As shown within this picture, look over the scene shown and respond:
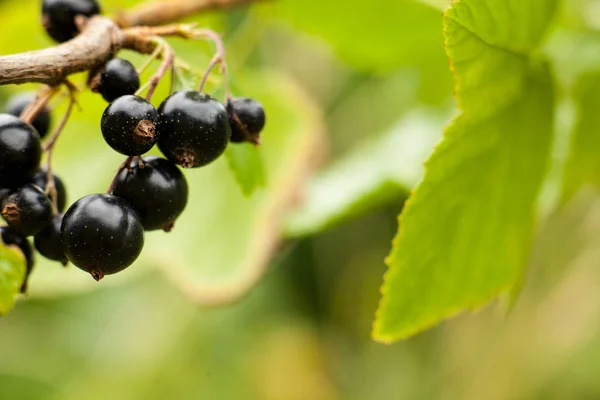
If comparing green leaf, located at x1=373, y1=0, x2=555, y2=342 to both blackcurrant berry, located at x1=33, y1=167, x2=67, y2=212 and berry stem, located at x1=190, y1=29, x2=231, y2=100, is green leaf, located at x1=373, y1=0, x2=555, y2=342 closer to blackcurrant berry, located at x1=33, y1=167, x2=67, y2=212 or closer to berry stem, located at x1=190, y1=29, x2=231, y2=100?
berry stem, located at x1=190, y1=29, x2=231, y2=100

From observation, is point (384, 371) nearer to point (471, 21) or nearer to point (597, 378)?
point (597, 378)

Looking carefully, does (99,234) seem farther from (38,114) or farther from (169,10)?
(169,10)

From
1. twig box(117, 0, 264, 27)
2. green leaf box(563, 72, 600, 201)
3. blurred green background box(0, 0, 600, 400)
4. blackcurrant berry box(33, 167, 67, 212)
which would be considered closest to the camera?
blackcurrant berry box(33, 167, 67, 212)

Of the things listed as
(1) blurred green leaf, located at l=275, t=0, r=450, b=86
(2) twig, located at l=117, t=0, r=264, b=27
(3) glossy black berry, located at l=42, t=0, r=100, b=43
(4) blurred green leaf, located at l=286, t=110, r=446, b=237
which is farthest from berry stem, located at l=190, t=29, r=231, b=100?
(1) blurred green leaf, located at l=275, t=0, r=450, b=86

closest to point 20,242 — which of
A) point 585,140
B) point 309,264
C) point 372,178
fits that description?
point 372,178

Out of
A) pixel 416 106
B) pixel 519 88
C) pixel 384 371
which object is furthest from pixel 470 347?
pixel 519 88

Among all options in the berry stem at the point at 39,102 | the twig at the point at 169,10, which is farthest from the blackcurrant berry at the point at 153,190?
the twig at the point at 169,10

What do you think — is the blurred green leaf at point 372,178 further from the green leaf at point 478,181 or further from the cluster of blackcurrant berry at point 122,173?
the cluster of blackcurrant berry at point 122,173
